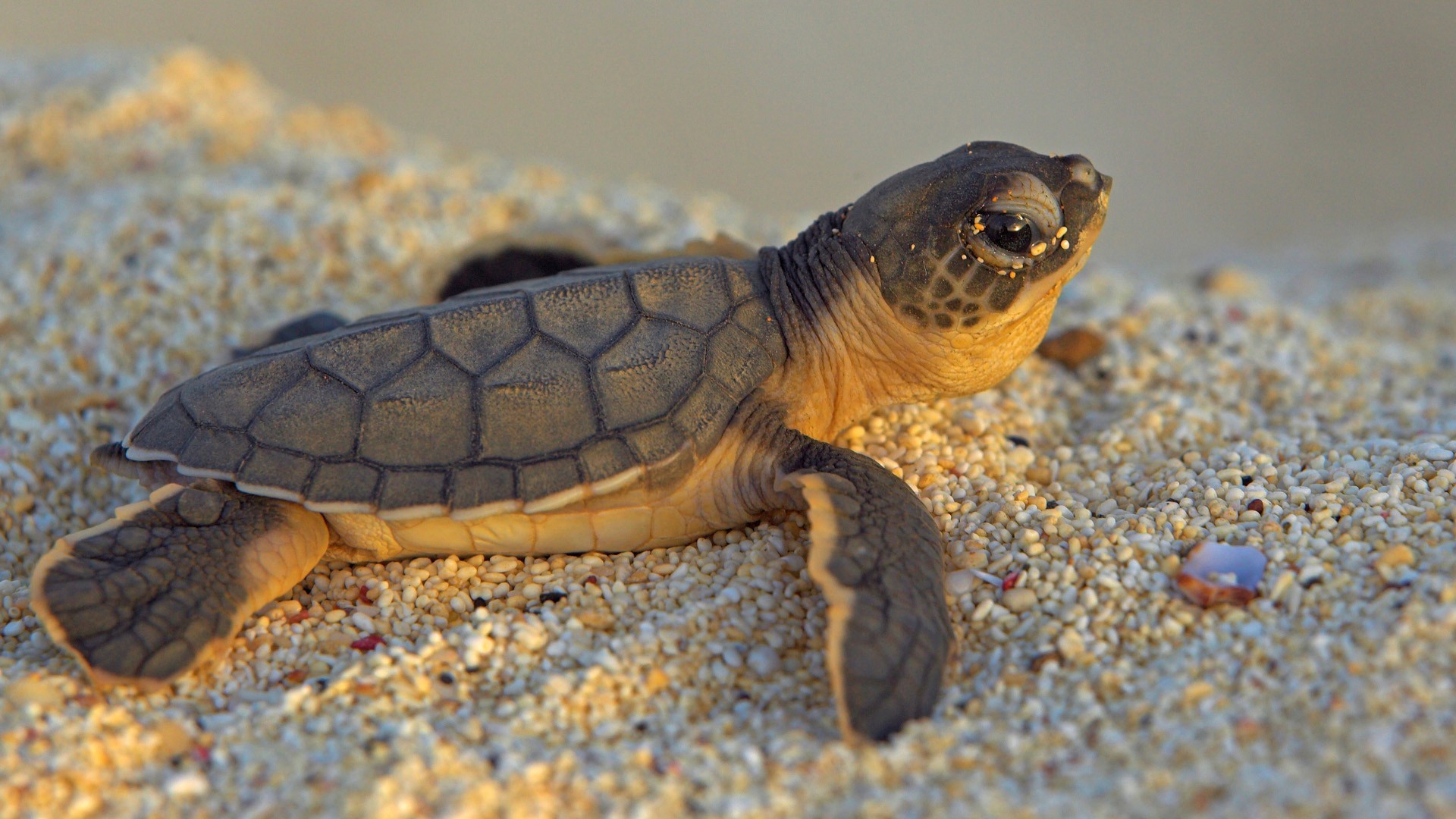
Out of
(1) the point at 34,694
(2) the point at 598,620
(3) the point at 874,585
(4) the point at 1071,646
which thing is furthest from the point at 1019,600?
(1) the point at 34,694

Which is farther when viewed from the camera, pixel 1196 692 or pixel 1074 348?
pixel 1074 348

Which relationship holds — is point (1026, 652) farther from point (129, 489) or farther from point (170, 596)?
point (129, 489)

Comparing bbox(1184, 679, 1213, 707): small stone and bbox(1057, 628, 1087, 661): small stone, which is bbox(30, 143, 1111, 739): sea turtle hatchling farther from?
bbox(1184, 679, 1213, 707): small stone

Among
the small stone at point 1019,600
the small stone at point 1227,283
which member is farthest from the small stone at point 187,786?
the small stone at point 1227,283

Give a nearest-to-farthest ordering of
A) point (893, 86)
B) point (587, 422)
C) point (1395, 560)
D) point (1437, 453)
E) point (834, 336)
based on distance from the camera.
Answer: point (1395, 560)
point (587, 422)
point (1437, 453)
point (834, 336)
point (893, 86)

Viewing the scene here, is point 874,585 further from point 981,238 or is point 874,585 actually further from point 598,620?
point 981,238

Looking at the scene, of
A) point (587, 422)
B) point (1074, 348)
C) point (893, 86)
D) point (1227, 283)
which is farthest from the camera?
point (893, 86)

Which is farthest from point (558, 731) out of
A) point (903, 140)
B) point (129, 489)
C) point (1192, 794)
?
point (903, 140)

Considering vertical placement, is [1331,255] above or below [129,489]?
above
